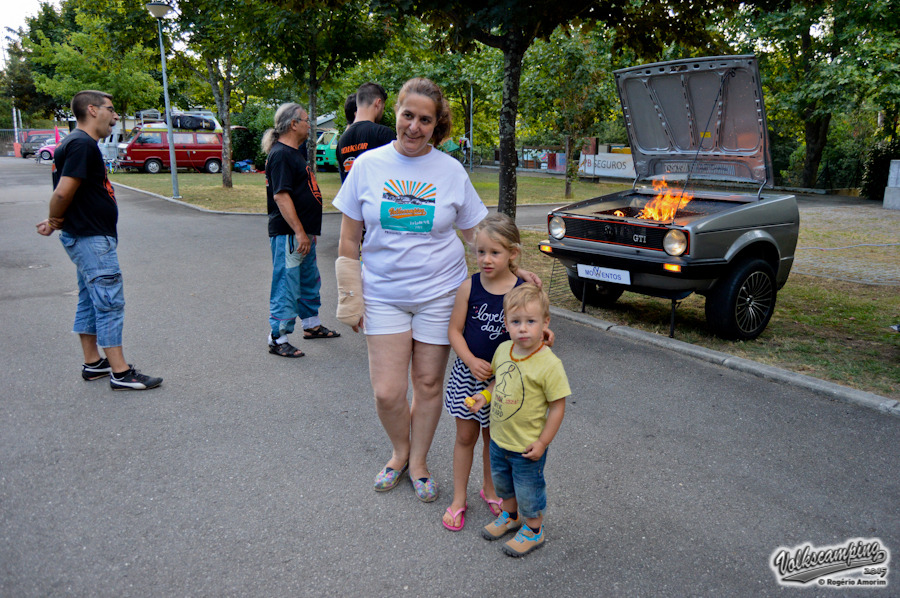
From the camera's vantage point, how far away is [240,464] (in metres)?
3.54

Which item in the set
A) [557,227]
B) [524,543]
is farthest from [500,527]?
[557,227]

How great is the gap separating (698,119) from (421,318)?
465 centimetres

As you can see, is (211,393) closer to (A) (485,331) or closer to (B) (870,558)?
(A) (485,331)

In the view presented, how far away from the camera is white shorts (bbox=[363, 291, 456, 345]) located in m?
2.99

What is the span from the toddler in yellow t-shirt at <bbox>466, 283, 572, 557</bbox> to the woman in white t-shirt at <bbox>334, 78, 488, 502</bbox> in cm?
43

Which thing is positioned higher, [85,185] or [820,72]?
[820,72]

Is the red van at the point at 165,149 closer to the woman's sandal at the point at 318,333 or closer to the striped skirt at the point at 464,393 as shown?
the woman's sandal at the point at 318,333

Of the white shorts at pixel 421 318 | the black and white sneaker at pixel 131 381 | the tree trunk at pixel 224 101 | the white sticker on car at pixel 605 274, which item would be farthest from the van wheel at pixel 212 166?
the white shorts at pixel 421 318

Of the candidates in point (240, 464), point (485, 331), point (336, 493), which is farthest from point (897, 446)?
point (240, 464)

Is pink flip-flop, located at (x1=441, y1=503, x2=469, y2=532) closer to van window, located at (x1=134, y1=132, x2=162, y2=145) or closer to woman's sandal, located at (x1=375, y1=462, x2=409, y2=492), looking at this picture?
woman's sandal, located at (x1=375, y1=462, x2=409, y2=492)

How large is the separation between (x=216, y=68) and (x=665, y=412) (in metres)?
18.9

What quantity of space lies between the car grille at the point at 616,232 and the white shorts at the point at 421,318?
10.2 ft

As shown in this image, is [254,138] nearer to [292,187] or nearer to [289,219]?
[292,187]

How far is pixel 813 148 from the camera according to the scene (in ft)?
85.4
